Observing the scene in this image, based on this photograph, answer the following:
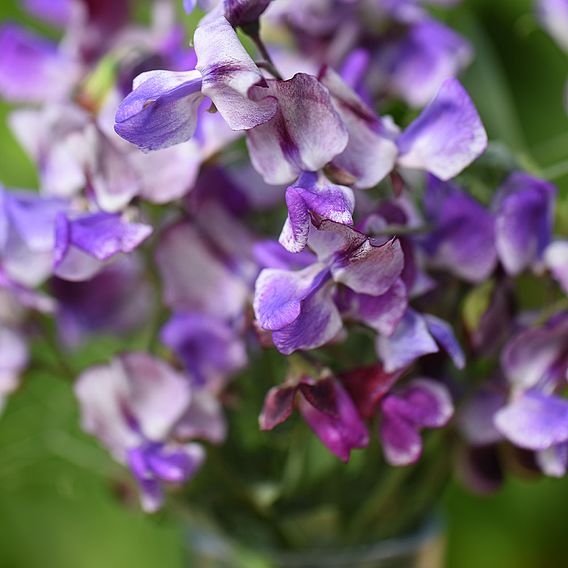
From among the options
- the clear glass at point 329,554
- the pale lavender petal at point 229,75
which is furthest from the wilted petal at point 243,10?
the clear glass at point 329,554

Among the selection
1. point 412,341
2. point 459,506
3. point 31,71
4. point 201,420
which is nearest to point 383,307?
point 412,341

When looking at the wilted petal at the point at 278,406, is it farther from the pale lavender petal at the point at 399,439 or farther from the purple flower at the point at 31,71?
the purple flower at the point at 31,71

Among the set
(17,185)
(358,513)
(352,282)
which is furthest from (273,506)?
(17,185)

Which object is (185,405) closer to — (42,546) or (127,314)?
(127,314)

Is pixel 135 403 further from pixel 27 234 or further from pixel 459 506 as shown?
pixel 459 506

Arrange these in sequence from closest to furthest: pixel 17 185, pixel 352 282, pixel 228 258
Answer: pixel 352 282, pixel 228 258, pixel 17 185

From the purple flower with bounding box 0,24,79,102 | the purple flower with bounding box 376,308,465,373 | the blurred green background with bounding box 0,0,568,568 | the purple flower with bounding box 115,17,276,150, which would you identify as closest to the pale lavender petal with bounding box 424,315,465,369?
the purple flower with bounding box 376,308,465,373

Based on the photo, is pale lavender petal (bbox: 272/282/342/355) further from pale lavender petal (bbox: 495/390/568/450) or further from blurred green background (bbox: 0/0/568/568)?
blurred green background (bbox: 0/0/568/568)

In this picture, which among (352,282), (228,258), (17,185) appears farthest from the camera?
(17,185)
